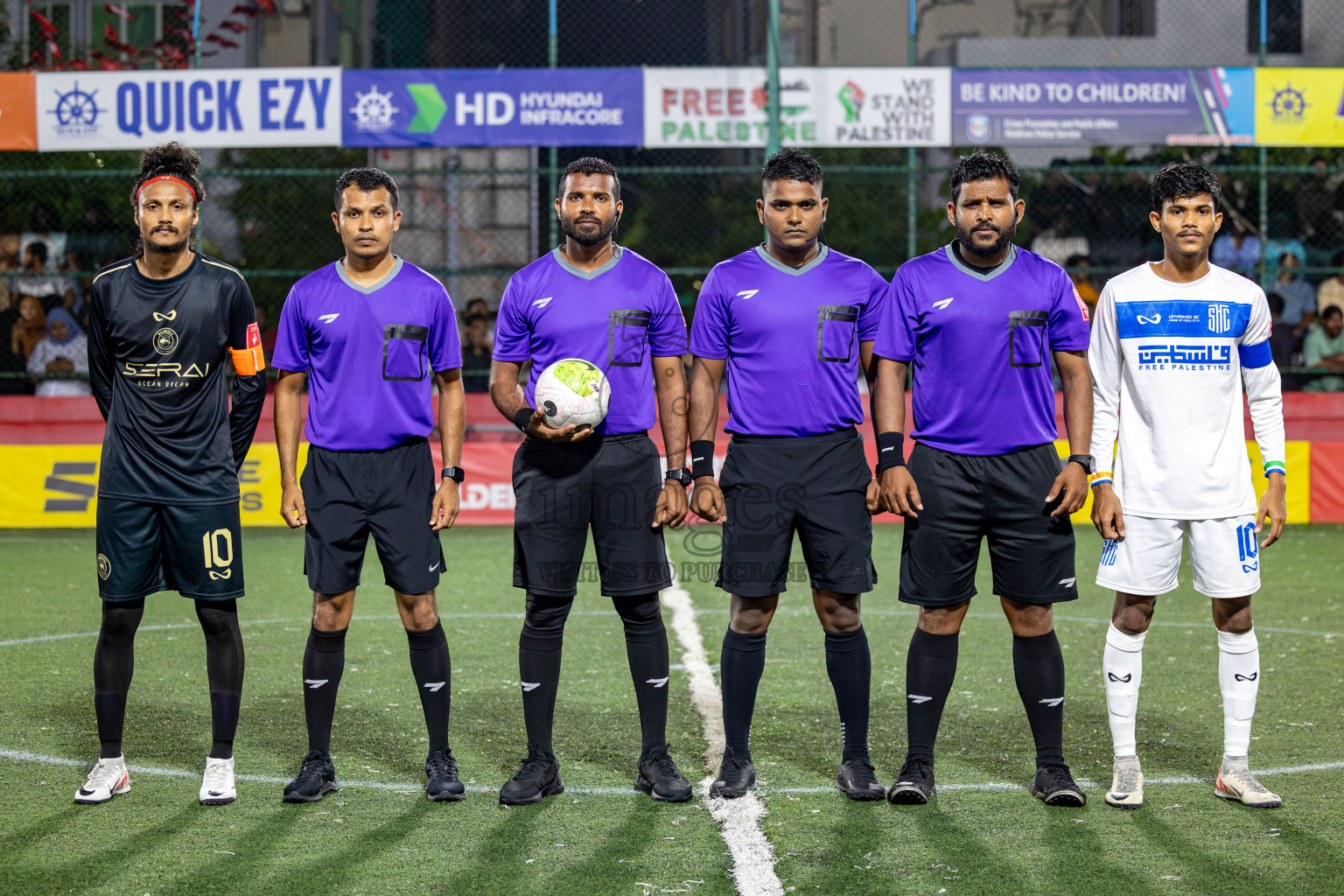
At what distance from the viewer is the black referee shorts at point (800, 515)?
474 centimetres

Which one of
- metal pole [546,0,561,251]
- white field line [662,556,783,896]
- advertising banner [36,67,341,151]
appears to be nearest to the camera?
white field line [662,556,783,896]

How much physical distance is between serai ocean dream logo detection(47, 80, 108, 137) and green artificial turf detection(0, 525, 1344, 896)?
6861 millimetres

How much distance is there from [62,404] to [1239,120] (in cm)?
1185

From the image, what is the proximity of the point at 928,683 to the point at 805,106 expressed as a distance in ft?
31.2

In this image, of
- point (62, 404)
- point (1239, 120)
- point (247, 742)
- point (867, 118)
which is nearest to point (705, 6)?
point (867, 118)

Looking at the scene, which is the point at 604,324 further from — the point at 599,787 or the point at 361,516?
the point at 599,787

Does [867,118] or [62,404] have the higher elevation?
[867,118]

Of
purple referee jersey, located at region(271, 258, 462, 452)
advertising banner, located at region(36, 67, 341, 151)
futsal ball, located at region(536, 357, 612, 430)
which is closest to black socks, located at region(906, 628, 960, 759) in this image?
futsal ball, located at region(536, 357, 612, 430)

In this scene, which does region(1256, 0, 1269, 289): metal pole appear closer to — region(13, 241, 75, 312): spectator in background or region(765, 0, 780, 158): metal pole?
region(765, 0, 780, 158): metal pole

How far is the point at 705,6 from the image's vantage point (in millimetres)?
20359

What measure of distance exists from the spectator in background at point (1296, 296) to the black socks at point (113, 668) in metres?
12.9

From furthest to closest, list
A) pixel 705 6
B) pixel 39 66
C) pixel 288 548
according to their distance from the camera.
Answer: pixel 705 6 → pixel 39 66 → pixel 288 548

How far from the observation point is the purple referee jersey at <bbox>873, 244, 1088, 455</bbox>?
15.4 ft

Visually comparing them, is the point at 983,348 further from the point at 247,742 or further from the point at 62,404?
the point at 62,404
